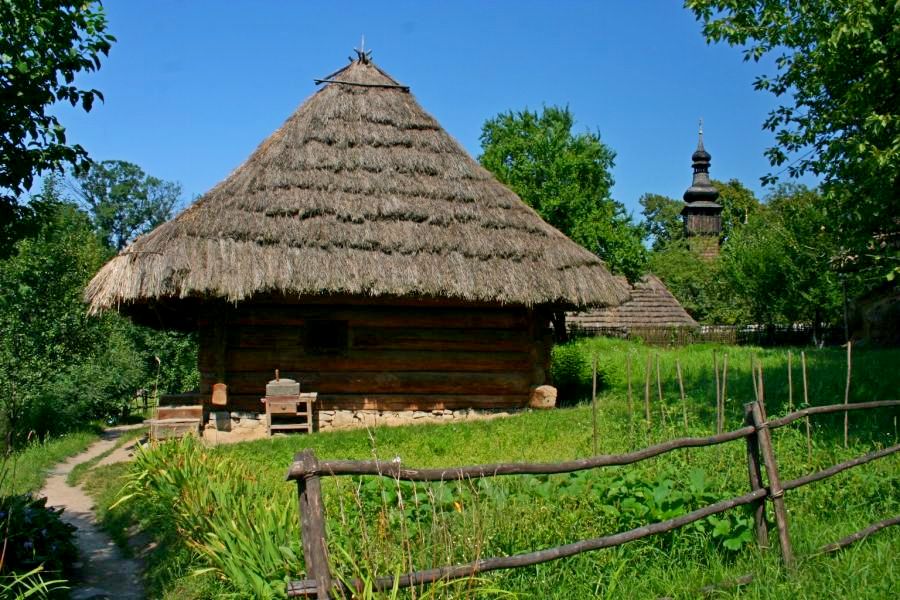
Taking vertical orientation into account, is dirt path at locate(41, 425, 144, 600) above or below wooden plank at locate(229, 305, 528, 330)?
below

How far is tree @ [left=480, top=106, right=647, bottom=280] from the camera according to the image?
65.6ft

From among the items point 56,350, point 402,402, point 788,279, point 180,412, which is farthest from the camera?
point 788,279

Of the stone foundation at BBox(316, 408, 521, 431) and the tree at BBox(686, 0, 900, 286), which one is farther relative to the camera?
the stone foundation at BBox(316, 408, 521, 431)

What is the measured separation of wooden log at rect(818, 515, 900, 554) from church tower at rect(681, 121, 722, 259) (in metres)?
45.8

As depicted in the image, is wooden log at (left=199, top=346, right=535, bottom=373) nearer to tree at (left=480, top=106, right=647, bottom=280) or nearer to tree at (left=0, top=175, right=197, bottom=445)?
tree at (left=0, top=175, right=197, bottom=445)

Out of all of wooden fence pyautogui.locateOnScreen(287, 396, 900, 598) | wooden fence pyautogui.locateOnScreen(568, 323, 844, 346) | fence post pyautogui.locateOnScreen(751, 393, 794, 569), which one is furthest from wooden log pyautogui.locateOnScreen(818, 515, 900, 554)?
wooden fence pyautogui.locateOnScreen(568, 323, 844, 346)

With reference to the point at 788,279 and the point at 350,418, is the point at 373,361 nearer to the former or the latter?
the point at 350,418

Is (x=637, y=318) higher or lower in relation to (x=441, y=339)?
higher

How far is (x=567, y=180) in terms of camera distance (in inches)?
818

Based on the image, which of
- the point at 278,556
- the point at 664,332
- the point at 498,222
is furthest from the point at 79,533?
the point at 664,332

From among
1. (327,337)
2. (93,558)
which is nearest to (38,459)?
(327,337)

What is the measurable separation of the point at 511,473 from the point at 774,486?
1.76 m

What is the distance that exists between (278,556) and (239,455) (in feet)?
17.6

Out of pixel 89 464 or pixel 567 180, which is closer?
pixel 89 464
